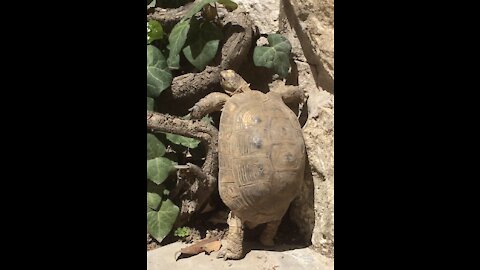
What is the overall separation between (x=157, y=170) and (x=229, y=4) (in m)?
0.90

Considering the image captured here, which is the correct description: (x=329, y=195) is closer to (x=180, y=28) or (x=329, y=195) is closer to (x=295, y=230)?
(x=295, y=230)

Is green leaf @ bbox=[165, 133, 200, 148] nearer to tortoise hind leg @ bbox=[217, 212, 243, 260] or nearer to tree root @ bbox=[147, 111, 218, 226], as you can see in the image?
tree root @ bbox=[147, 111, 218, 226]

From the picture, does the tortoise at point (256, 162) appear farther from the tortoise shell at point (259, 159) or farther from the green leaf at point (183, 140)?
the green leaf at point (183, 140)

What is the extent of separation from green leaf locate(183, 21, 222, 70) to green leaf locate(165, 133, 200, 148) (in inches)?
15.0

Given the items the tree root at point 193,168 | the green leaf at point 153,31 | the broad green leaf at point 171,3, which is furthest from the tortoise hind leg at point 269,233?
the broad green leaf at point 171,3

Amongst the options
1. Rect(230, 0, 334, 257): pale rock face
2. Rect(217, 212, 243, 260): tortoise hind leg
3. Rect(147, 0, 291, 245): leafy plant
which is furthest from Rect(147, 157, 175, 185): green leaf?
Rect(230, 0, 334, 257): pale rock face

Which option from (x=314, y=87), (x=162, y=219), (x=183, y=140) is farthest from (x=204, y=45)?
(x=162, y=219)

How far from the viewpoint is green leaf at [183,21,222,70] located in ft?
8.52

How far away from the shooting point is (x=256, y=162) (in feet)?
7.61

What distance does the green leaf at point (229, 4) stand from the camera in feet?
8.47

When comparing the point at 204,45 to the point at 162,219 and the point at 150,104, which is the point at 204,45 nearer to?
the point at 150,104

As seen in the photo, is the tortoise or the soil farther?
the soil

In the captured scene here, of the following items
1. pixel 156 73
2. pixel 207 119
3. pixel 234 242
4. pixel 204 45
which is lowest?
pixel 234 242

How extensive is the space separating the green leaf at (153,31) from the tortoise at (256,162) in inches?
18.9
